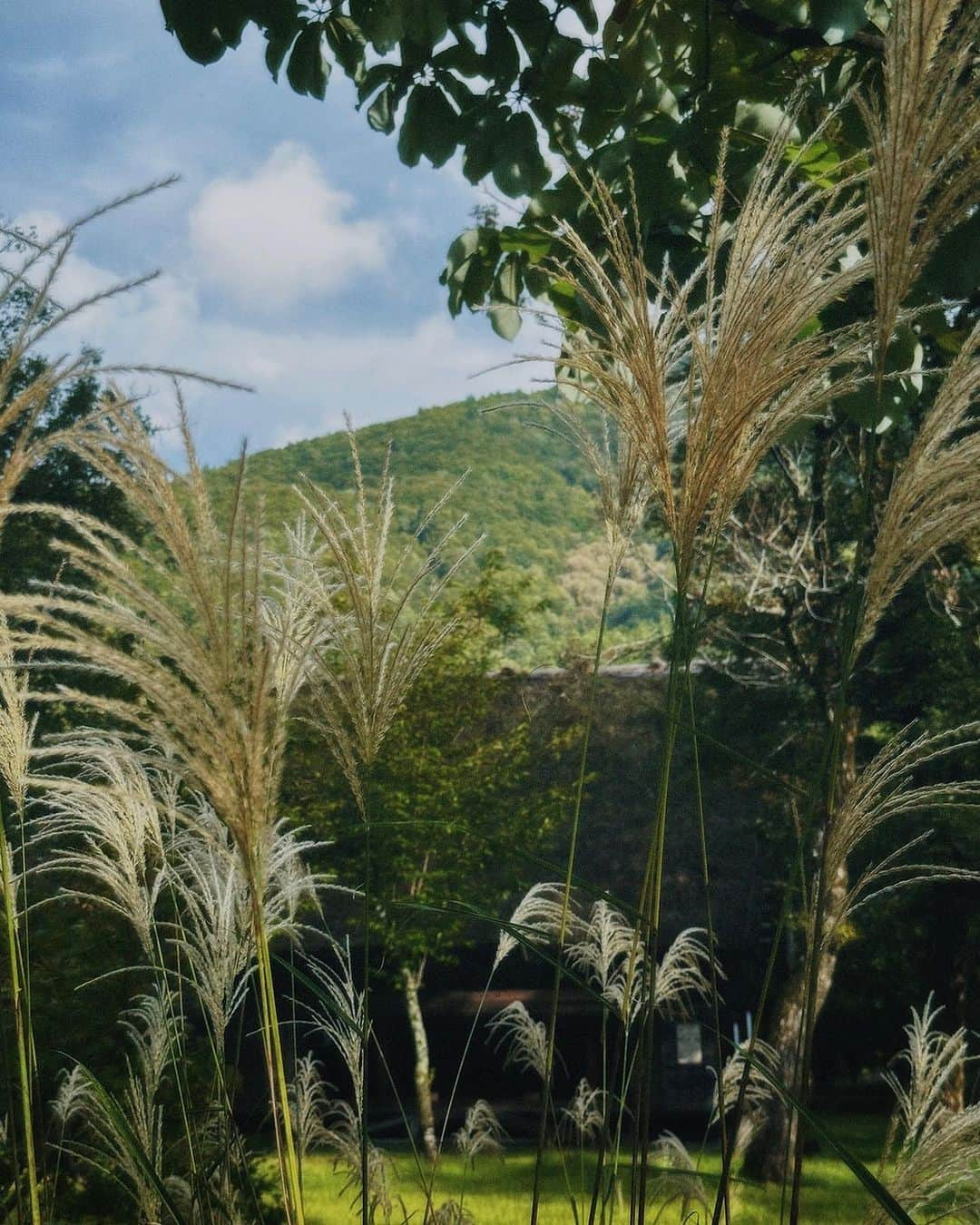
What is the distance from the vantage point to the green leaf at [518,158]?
2502 millimetres

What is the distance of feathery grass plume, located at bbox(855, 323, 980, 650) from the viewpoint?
4.66 ft

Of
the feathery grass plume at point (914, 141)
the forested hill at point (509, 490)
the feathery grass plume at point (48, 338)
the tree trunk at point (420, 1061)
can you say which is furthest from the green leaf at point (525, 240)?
the forested hill at point (509, 490)

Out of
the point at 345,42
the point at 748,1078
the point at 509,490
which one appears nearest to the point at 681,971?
the point at 748,1078

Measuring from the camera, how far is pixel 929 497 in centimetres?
141

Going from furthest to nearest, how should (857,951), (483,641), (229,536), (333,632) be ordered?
(483,641) < (857,951) < (333,632) < (229,536)

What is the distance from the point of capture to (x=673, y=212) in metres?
2.53

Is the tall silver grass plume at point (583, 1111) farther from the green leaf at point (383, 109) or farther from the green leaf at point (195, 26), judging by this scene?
the green leaf at point (383, 109)

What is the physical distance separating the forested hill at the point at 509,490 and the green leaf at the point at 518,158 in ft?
79.4

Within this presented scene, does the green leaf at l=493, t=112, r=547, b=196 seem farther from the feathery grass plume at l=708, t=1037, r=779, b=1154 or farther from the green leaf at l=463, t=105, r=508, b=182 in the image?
the feathery grass plume at l=708, t=1037, r=779, b=1154

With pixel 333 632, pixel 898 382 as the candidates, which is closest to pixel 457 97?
pixel 898 382

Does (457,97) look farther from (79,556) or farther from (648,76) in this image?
(79,556)

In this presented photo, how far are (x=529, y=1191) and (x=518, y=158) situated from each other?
10.3 m

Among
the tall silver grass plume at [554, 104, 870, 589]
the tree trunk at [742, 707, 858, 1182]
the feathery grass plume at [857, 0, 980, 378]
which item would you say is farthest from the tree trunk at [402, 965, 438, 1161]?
the feathery grass plume at [857, 0, 980, 378]

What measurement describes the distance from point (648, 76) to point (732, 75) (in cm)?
20
